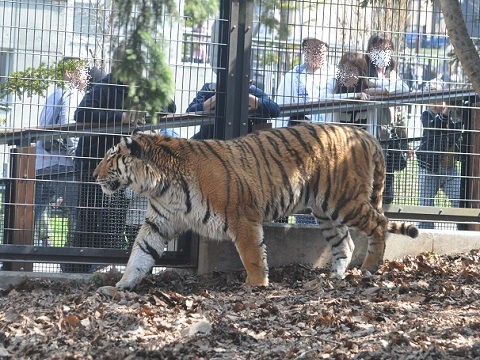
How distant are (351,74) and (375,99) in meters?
0.34

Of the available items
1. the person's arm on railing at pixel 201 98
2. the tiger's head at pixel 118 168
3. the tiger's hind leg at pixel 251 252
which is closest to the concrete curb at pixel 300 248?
the tiger's hind leg at pixel 251 252

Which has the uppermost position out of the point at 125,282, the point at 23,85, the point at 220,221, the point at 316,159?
the point at 23,85

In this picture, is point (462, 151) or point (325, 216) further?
point (462, 151)

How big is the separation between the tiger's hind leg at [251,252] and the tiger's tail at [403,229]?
55.9 inches

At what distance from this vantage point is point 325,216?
29.1 ft

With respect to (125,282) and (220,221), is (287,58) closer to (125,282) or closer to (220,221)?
(220,221)

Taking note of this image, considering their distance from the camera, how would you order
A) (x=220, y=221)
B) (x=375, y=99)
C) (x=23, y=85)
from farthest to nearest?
(x=375, y=99), (x=23, y=85), (x=220, y=221)

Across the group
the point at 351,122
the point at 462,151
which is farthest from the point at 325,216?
the point at 462,151

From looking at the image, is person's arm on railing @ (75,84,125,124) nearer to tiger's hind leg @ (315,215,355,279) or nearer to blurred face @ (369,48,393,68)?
tiger's hind leg @ (315,215,355,279)

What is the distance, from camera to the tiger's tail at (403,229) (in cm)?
879

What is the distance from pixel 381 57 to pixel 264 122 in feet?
4.18

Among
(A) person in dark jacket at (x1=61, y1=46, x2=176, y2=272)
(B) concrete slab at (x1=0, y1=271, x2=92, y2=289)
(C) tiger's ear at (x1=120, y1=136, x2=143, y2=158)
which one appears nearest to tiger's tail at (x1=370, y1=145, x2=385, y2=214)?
(A) person in dark jacket at (x1=61, y1=46, x2=176, y2=272)

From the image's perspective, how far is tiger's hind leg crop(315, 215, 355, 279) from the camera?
875 centimetres

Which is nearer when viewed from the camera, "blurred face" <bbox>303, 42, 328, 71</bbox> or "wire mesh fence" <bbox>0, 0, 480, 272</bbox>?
"wire mesh fence" <bbox>0, 0, 480, 272</bbox>
